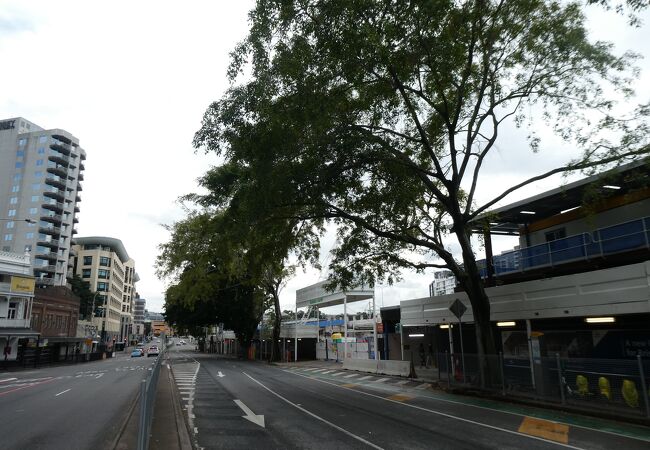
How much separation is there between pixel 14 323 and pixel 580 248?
171 feet

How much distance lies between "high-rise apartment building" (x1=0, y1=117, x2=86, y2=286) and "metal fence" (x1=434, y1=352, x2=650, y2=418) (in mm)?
83482

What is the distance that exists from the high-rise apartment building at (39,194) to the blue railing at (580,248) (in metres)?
81.7

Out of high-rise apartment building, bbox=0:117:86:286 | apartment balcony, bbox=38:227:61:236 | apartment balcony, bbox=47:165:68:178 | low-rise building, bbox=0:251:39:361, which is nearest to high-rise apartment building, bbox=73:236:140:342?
high-rise apartment building, bbox=0:117:86:286

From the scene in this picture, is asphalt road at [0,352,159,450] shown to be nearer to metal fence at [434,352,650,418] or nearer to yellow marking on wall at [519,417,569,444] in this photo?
yellow marking on wall at [519,417,569,444]

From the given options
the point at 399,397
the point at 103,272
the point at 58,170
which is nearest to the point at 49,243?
→ the point at 58,170

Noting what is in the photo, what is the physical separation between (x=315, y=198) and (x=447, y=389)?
9883 mm

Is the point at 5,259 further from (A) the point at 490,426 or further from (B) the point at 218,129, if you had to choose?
(A) the point at 490,426

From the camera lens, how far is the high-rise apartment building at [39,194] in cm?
8212

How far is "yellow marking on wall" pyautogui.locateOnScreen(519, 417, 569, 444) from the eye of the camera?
34.6ft

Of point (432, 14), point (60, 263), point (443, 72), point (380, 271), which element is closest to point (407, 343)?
point (380, 271)

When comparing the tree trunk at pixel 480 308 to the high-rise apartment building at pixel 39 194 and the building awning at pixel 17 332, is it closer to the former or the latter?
the building awning at pixel 17 332

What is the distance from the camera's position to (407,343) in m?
32.8

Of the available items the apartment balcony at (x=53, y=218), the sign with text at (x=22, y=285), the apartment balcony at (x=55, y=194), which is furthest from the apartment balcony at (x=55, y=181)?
the sign with text at (x=22, y=285)

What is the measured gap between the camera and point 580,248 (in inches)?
789
